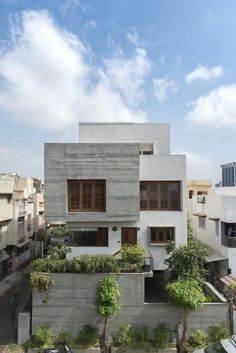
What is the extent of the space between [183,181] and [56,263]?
7736 mm

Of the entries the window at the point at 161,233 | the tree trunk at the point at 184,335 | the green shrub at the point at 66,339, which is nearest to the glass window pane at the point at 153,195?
the window at the point at 161,233

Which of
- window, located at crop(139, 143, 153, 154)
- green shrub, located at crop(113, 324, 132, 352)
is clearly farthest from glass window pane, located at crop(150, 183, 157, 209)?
green shrub, located at crop(113, 324, 132, 352)

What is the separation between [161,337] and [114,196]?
6700 millimetres

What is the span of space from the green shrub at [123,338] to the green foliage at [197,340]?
2.53 meters

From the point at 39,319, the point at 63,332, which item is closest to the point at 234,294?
the point at 63,332

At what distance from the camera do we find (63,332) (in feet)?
47.7

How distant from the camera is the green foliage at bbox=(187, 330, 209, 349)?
13.9 metres

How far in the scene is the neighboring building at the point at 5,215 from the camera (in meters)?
27.9

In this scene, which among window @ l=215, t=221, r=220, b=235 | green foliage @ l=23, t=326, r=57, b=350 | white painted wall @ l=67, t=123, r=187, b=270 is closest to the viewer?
green foliage @ l=23, t=326, r=57, b=350

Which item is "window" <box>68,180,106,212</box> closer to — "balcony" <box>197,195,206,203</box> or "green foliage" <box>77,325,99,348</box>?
"green foliage" <box>77,325,99,348</box>

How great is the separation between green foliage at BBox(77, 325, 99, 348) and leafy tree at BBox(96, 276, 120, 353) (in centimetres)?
28

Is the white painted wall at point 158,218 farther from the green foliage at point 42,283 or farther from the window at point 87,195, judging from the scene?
the green foliage at point 42,283

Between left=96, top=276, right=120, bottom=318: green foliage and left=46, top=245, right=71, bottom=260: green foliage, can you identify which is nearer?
left=96, top=276, right=120, bottom=318: green foliage

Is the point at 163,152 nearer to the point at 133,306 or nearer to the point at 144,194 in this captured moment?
the point at 144,194
